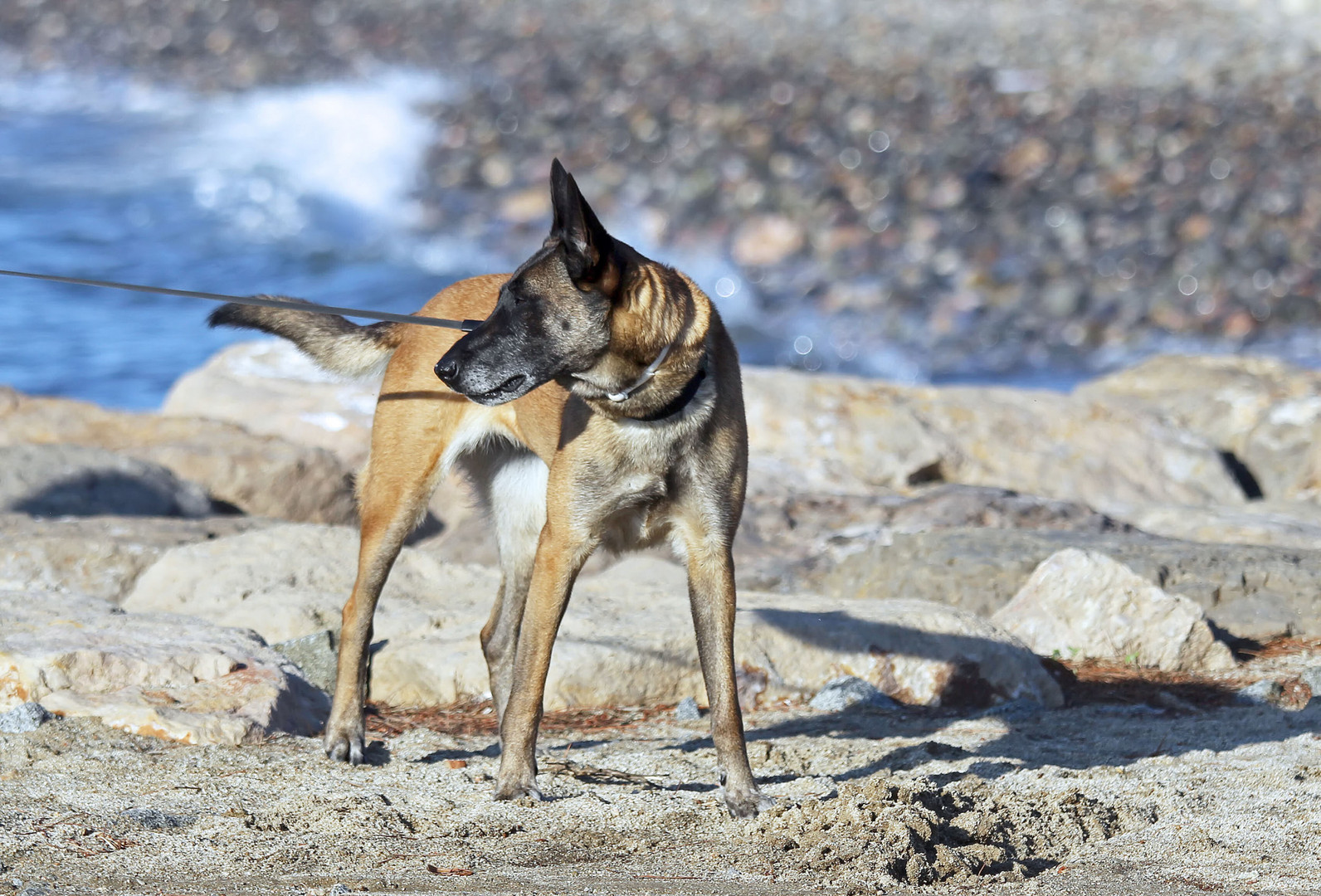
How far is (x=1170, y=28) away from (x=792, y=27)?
749cm

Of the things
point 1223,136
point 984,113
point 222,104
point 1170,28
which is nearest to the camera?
point 1223,136

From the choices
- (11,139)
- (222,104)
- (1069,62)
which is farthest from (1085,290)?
(11,139)

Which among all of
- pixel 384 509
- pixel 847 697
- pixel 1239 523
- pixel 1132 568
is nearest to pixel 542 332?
pixel 384 509

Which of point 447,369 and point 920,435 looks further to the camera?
point 920,435

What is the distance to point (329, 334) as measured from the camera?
5.88 metres

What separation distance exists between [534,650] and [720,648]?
0.61m

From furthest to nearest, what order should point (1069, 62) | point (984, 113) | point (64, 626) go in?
point (1069, 62) < point (984, 113) < point (64, 626)

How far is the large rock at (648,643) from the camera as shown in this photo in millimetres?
6172

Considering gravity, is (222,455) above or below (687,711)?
above

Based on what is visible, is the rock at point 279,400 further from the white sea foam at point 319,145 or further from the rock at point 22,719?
the white sea foam at point 319,145

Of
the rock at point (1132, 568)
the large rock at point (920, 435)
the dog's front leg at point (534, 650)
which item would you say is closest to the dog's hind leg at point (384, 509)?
the dog's front leg at point (534, 650)

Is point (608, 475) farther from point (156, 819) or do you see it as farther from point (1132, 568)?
point (1132, 568)

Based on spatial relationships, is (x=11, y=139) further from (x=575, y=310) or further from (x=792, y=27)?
(x=575, y=310)

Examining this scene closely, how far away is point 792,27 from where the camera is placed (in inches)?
1201
